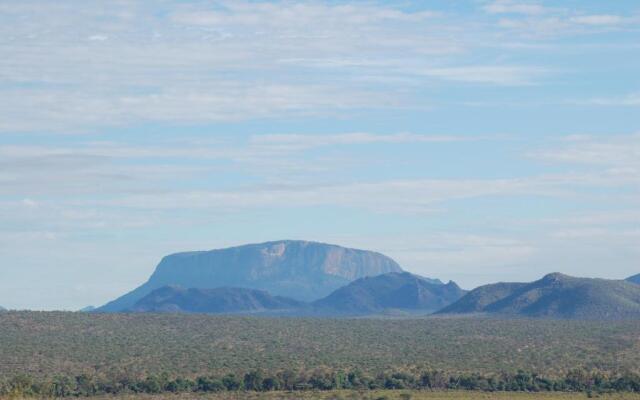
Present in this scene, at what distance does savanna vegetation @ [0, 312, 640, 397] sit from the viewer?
369 feet

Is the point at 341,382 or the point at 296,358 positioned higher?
the point at 296,358

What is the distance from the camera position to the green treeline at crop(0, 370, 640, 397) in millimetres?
110062

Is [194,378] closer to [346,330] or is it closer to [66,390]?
[66,390]

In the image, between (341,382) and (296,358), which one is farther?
(296,358)

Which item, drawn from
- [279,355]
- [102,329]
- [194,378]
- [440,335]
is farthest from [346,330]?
[194,378]

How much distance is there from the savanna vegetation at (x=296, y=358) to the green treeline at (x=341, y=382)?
12 cm

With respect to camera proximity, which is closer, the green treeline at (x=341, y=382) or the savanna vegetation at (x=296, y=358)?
the green treeline at (x=341, y=382)

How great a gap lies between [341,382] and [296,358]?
26.2m

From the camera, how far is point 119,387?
111312 millimetres

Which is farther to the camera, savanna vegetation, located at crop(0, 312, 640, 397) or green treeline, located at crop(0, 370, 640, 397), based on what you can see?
savanna vegetation, located at crop(0, 312, 640, 397)

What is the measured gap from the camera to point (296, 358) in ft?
456

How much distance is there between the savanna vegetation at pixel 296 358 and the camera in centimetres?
11238

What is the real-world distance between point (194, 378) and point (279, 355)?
1156 inches

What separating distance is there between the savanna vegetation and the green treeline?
0.12 meters
